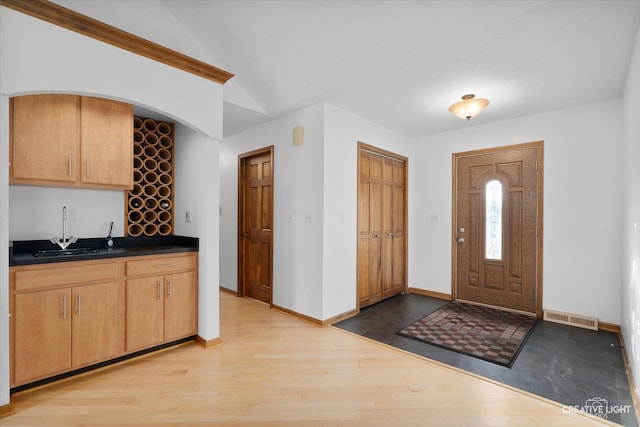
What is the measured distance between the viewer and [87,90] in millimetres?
2123

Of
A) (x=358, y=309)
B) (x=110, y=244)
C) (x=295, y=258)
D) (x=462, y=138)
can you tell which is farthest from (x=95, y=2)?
(x=462, y=138)

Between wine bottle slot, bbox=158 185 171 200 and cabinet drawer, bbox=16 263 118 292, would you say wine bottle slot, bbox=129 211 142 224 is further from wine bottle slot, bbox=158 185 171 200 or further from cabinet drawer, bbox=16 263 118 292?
cabinet drawer, bbox=16 263 118 292

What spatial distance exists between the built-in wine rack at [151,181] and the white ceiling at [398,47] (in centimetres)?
80

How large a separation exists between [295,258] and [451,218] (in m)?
2.41

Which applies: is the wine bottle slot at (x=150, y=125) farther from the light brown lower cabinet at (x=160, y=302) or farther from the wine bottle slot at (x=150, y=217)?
the light brown lower cabinet at (x=160, y=302)

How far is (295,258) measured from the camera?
367 cm

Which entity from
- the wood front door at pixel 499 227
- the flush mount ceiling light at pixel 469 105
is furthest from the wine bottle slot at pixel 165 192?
the wood front door at pixel 499 227

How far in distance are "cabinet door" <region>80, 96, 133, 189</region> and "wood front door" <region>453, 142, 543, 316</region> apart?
13.4 feet

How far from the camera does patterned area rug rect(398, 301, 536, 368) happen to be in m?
2.72

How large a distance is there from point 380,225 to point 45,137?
11.9 ft

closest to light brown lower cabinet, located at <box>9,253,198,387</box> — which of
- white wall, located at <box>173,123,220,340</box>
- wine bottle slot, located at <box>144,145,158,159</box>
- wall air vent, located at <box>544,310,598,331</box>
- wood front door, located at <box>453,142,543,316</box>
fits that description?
white wall, located at <box>173,123,220,340</box>

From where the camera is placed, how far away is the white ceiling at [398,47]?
6.91ft

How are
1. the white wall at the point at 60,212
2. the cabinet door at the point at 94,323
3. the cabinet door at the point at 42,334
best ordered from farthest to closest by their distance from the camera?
the white wall at the point at 60,212 → the cabinet door at the point at 94,323 → the cabinet door at the point at 42,334

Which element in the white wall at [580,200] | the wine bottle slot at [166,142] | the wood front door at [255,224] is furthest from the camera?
the wood front door at [255,224]
